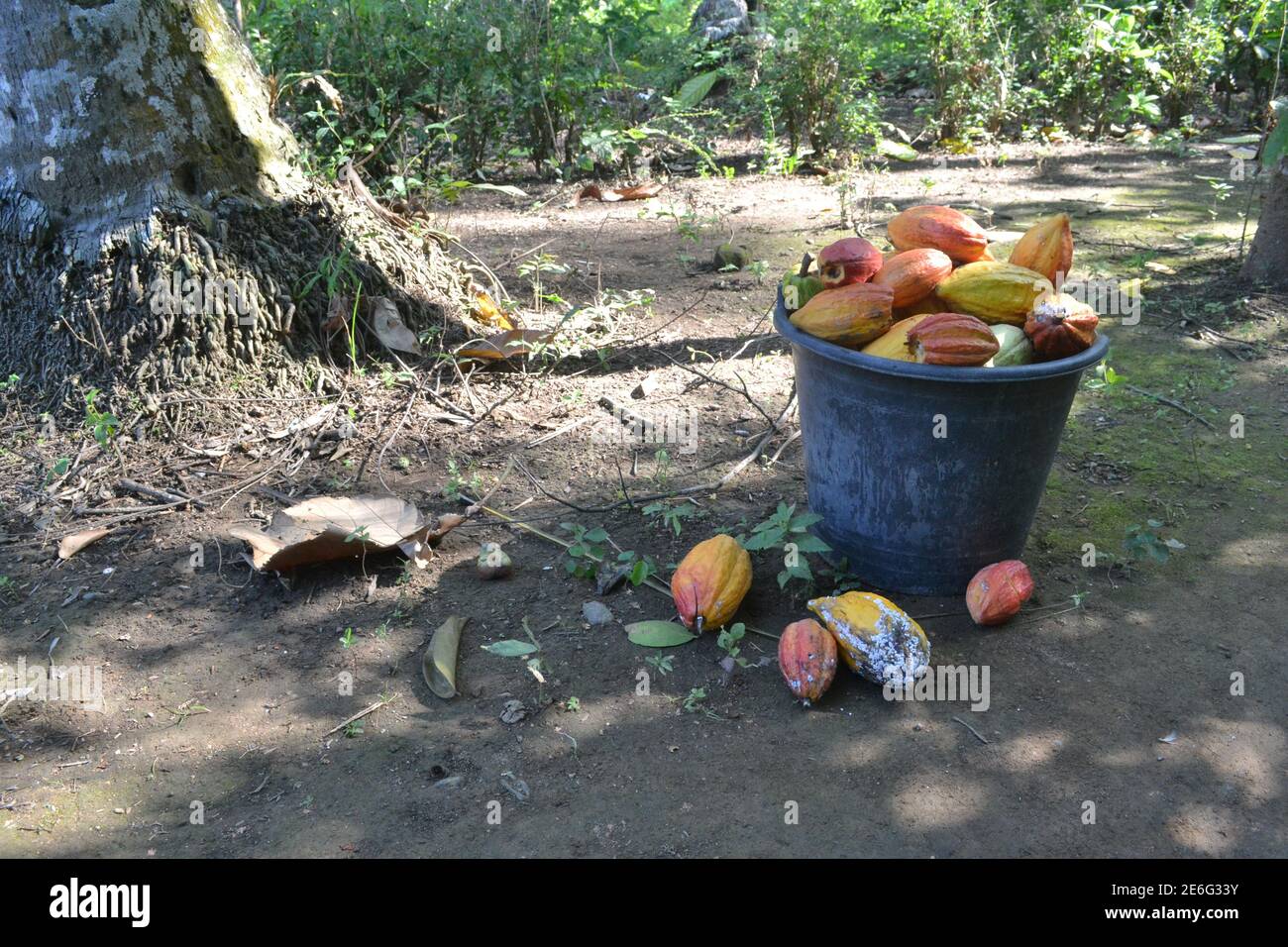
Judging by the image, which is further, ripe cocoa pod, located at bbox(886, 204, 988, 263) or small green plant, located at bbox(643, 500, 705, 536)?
small green plant, located at bbox(643, 500, 705, 536)

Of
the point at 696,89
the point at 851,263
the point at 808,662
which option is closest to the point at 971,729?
the point at 808,662

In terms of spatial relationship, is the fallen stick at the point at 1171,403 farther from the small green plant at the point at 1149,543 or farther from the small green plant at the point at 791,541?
the small green plant at the point at 791,541

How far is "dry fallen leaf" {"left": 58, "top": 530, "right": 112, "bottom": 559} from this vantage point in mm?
3445

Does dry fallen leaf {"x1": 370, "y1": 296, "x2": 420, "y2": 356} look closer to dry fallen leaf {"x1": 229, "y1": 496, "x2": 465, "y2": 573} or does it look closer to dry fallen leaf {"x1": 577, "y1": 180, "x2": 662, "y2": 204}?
dry fallen leaf {"x1": 229, "y1": 496, "x2": 465, "y2": 573}

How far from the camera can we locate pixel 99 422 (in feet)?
12.7

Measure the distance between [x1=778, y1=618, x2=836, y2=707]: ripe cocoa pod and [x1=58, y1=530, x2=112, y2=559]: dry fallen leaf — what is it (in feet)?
7.47

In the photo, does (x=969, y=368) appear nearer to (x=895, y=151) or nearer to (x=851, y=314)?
(x=851, y=314)

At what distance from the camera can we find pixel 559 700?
2842 millimetres

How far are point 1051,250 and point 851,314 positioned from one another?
656 millimetres

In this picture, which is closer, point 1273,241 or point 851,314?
point 851,314

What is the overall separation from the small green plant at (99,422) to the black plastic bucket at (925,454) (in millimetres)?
2440

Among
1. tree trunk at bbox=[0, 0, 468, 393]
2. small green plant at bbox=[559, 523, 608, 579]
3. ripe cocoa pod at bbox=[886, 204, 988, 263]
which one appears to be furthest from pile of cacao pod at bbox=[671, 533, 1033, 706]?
tree trunk at bbox=[0, 0, 468, 393]

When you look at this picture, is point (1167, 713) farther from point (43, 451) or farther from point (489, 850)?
point (43, 451)

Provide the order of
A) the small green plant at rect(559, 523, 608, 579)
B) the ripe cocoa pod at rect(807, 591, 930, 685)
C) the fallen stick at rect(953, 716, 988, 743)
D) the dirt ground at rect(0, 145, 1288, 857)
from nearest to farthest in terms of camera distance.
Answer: the dirt ground at rect(0, 145, 1288, 857)
the fallen stick at rect(953, 716, 988, 743)
the ripe cocoa pod at rect(807, 591, 930, 685)
the small green plant at rect(559, 523, 608, 579)
